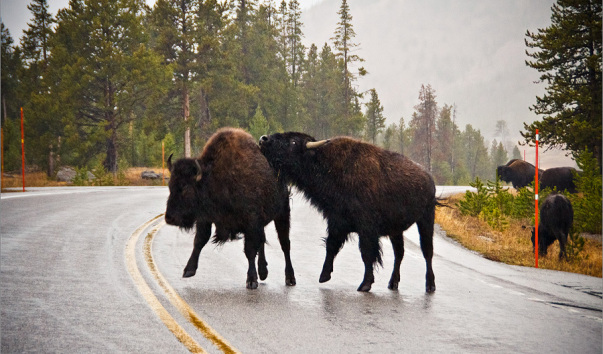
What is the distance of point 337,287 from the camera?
690cm

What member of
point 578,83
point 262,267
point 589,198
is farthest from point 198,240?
point 578,83

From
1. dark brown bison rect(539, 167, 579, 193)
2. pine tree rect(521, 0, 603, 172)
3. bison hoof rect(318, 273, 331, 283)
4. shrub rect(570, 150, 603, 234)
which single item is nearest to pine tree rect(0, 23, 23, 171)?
pine tree rect(521, 0, 603, 172)

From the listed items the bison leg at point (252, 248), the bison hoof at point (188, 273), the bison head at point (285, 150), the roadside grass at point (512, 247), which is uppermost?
the bison head at point (285, 150)

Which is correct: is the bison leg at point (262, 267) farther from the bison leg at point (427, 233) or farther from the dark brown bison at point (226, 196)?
the bison leg at point (427, 233)

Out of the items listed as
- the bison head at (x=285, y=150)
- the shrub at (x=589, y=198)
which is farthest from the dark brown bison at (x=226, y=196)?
the shrub at (x=589, y=198)

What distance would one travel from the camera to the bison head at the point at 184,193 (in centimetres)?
644

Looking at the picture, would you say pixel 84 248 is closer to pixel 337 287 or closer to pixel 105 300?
pixel 105 300

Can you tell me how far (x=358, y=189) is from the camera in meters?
6.77

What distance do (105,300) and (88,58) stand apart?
1311 inches

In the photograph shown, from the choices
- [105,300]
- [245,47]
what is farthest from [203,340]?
[245,47]

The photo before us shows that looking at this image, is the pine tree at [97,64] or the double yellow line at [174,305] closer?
the double yellow line at [174,305]

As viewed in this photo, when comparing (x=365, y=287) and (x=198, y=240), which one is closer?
(x=365, y=287)

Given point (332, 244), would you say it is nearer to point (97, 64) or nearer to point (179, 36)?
point (97, 64)

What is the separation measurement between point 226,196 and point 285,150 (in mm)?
1044
